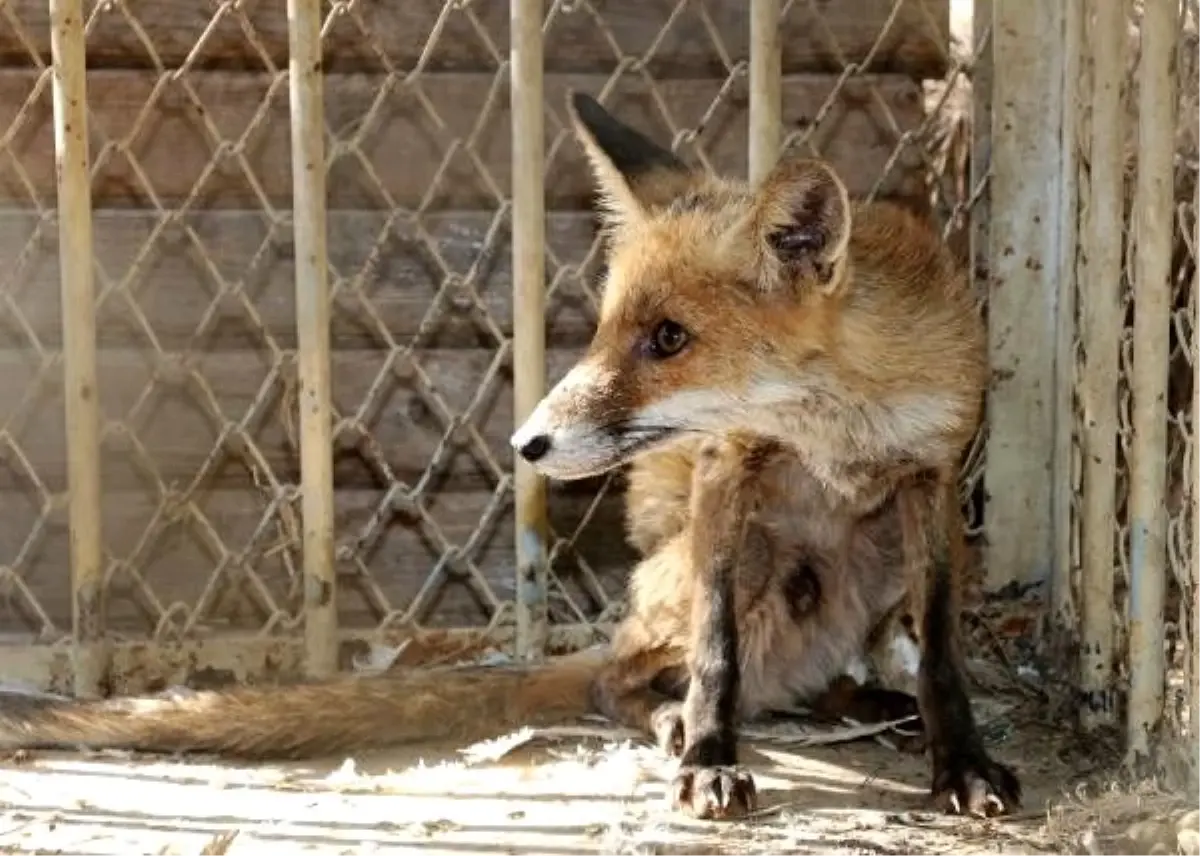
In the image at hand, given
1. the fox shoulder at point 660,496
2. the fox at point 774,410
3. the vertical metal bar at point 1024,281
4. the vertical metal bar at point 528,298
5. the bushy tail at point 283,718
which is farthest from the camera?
the vertical metal bar at point 1024,281

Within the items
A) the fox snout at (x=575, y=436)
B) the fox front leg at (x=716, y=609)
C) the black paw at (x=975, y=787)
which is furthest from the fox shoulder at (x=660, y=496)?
the black paw at (x=975, y=787)

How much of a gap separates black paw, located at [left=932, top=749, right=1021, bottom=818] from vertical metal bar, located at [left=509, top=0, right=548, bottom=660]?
37.2 inches

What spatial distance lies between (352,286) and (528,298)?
392 mm

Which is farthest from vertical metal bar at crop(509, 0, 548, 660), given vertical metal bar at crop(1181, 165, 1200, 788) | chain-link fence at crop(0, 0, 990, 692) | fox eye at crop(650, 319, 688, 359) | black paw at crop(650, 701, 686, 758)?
vertical metal bar at crop(1181, 165, 1200, 788)

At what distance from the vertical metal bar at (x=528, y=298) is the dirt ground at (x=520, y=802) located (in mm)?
345

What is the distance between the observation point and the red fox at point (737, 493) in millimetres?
2676

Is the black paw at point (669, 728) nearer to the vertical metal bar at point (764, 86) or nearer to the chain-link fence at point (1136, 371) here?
the chain-link fence at point (1136, 371)

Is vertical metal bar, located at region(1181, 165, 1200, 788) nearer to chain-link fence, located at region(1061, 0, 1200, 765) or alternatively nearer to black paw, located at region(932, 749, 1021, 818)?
chain-link fence, located at region(1061, 0, 1200, 765)

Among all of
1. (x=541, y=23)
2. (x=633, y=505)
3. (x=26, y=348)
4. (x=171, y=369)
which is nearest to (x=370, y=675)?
(x=633, y=505)

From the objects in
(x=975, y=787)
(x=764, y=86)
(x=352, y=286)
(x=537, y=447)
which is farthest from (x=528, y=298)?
(x=975, y=787)

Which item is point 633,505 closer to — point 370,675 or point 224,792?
point 370,675

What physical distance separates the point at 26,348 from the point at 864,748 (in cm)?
183

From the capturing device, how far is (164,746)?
2939 mm

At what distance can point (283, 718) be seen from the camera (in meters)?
2.94
